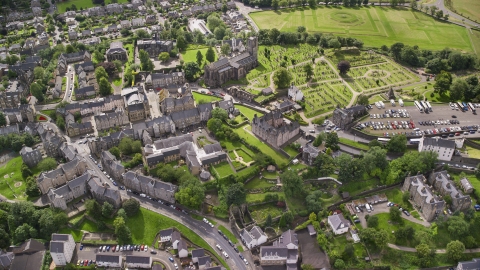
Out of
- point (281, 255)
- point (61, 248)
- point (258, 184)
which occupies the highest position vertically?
point (61, 248)

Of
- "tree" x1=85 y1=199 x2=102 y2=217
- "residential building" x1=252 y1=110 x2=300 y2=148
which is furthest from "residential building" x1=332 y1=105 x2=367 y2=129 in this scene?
"tree" x1=85 y1=199 x2=102 y2=217

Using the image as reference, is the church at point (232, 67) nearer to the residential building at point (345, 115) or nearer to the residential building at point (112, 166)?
the residential building at point (345, 115)

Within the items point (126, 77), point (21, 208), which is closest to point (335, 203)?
point (21, 208)

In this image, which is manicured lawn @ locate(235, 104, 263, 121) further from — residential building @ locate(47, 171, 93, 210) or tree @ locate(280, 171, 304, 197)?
residential building @ locate(47, 171, 93, 210)

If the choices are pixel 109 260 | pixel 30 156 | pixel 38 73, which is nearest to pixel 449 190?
pixel 109 260

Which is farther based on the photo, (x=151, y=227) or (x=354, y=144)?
(x=354, y=144)

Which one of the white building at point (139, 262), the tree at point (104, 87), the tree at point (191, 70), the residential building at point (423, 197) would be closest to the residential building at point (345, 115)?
the residential building at point (423, 197)

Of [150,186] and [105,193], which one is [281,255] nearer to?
[150,186]
